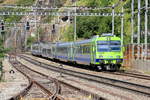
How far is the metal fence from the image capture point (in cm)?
3472

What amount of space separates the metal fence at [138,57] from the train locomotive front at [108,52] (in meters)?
2.36

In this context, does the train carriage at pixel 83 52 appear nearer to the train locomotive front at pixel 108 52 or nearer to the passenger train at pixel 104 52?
the passenger train at pixel 104 52

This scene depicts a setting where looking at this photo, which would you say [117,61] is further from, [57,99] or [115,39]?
[57,99]

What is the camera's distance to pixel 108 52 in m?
33.6

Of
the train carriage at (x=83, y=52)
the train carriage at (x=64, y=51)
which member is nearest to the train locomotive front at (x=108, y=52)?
the train carriage at (x=83, y=52)

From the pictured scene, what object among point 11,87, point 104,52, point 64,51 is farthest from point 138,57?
point 64,51

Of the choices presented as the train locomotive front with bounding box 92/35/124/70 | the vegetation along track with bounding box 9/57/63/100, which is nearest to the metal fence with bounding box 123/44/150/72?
the train locomotive front with bounding box 92/35/124/70

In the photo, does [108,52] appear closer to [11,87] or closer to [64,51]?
[11,87]

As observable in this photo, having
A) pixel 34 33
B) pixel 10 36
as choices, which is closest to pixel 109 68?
pixel 34 33

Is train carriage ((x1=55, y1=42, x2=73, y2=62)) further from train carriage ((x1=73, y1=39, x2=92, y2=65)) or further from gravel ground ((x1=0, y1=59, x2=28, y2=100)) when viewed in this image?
gravel ground ((x1=0, y1=59, x2=28, y2=100))

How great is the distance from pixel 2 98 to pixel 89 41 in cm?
1994

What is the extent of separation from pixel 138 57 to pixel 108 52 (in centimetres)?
402

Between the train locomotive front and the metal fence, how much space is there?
236 centimetres

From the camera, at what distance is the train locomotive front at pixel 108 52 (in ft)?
109
